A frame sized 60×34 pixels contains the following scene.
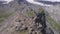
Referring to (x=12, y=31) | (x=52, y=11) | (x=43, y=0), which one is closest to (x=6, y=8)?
(x=52, y=11)

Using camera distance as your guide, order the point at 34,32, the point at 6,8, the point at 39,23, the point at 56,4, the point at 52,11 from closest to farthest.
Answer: the point at 34,32
the point at 39,23
the point at 6,8
the point at 52,11
the point at 56,4

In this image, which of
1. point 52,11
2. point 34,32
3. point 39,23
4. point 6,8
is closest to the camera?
point 34,32

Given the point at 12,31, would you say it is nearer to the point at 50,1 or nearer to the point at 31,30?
the point at 31,30

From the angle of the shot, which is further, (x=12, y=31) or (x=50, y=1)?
(x=50, y=1)

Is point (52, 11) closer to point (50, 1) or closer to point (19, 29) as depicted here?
point (50, 1)

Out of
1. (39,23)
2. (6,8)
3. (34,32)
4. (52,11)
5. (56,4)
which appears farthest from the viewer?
(56,4)

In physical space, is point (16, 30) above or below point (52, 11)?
above

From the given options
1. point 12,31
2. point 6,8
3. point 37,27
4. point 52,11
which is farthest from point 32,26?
point 52,11

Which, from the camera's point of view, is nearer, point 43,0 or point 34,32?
point 34,32

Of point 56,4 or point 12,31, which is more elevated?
point 12,31
